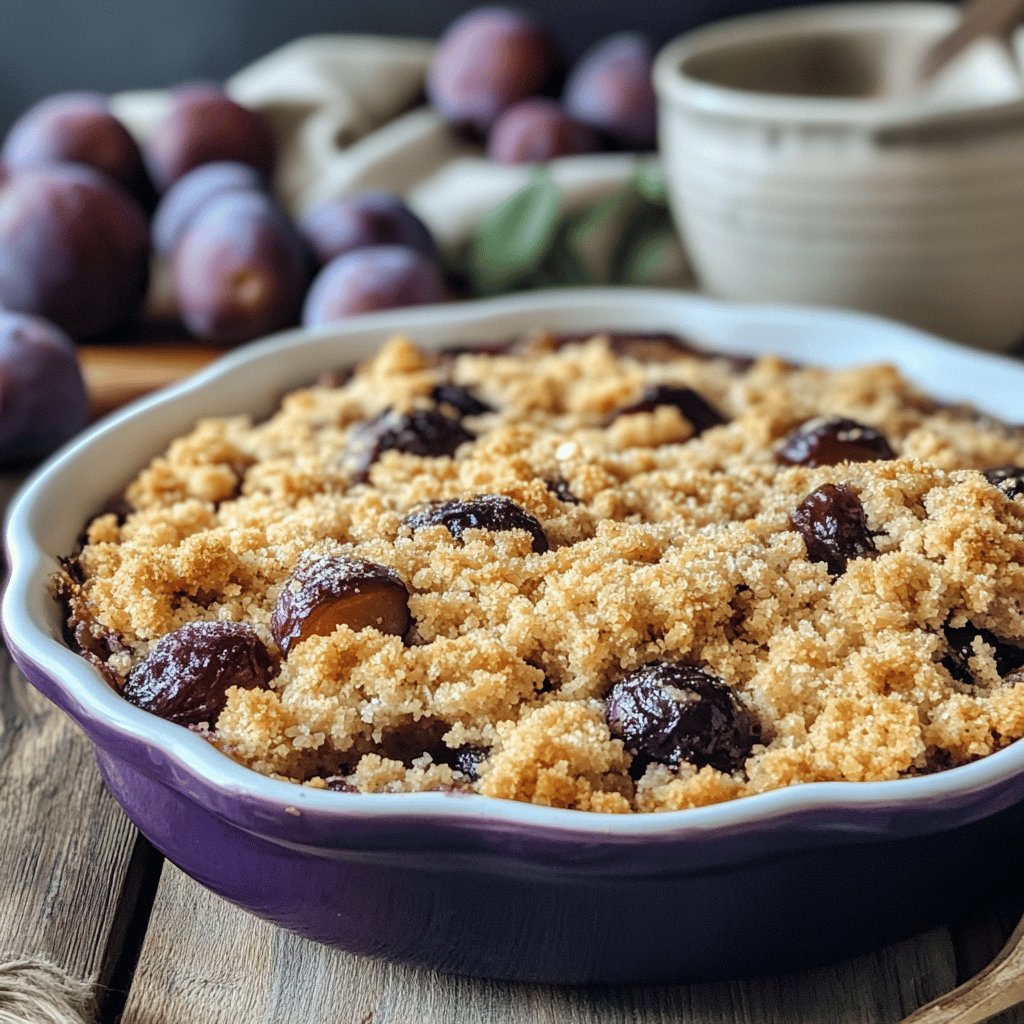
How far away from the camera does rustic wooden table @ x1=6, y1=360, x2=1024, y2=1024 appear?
1123 millimetres

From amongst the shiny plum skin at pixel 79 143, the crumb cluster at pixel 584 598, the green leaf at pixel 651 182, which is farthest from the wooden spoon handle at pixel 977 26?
the shiny plum skin at pixel 79 143

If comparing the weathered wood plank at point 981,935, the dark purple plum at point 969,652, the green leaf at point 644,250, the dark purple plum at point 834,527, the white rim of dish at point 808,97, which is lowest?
the weathered wood plank at point 981,935

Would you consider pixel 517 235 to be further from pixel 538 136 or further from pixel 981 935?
pixel 981 935

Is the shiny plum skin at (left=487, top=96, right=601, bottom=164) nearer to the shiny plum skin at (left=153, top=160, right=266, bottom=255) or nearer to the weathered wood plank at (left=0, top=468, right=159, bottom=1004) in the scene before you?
the shiny plum skin at (left=153, top=160, right=266, bottom=255)

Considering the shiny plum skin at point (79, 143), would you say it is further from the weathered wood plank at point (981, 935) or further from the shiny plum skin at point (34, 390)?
the weathered wood plank at point (981, 935)

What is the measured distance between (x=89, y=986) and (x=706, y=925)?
549mm

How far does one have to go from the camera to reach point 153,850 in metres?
1.36

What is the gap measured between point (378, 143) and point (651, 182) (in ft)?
1.75

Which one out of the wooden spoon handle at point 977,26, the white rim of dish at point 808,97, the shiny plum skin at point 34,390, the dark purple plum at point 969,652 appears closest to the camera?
the dark purple plum at point 969,652

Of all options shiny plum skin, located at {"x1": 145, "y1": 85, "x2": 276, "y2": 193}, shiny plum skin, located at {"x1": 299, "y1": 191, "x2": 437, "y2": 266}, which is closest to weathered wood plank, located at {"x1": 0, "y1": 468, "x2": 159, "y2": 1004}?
shiny plum skin, located at {"x1": 299, "y1": 191, "x2": 437, "y2": 266}

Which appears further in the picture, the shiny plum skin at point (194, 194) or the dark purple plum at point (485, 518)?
the shiny plum skin at point (194, 194)

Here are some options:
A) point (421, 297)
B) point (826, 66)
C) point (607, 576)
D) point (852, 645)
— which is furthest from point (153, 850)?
point (826, 66)

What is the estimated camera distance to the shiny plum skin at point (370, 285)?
2082mm

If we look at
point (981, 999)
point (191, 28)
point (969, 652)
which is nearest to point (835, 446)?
point (969, 652)
